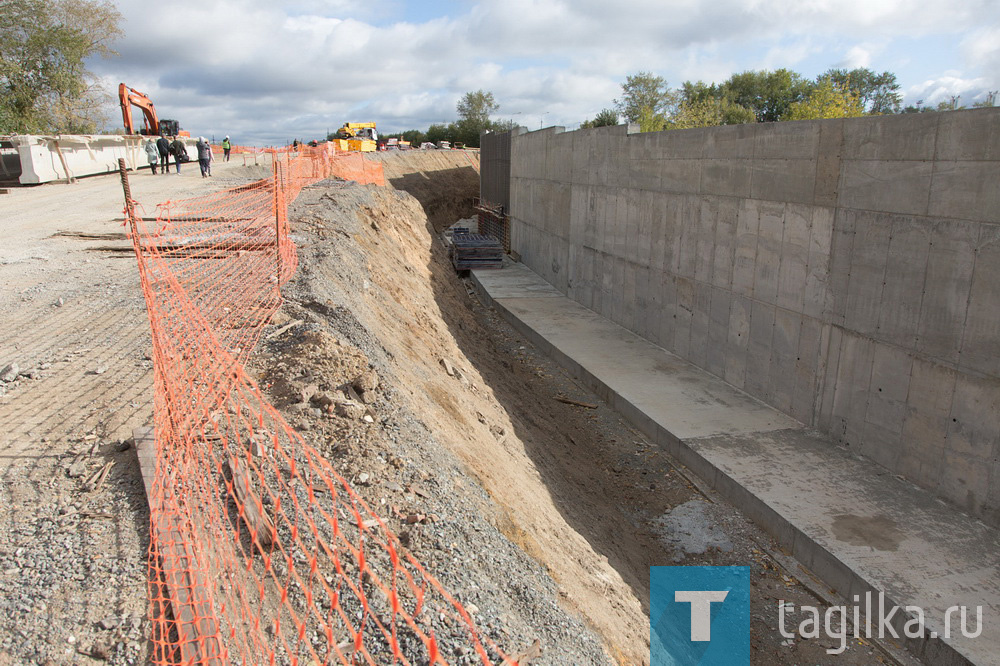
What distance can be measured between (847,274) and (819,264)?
1.66 feet

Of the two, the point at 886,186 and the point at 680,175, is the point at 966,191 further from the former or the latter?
the point at 680,175

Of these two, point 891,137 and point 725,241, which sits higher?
point 891,137

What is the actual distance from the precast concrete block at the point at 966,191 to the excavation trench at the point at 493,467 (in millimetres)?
4397

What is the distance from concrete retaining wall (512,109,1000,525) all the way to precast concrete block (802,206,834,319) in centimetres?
2

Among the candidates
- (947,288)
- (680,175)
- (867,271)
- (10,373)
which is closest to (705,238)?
(680,175)

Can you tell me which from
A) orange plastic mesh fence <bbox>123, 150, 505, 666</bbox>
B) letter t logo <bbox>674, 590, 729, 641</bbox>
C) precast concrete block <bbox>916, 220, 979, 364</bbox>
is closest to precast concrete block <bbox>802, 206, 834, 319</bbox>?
precast concrete block <bbox>916, 220, 979, 364</bbox>

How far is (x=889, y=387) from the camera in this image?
27.8 feet

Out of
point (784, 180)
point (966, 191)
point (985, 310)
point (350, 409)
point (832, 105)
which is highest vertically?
point (832, 105)

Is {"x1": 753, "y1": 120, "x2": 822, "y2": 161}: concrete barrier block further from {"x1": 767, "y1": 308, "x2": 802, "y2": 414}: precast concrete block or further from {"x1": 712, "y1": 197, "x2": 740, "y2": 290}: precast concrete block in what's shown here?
{"x1": 767, "y1": 308, "x2": 802, "y2": 414}: precast concrete block

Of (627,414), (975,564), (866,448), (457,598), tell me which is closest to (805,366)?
(866,448)

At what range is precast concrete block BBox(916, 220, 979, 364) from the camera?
7.47 meters

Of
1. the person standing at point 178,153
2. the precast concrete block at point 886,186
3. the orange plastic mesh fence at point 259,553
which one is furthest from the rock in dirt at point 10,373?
the person standing at point 178,153

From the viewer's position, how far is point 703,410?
10.6 metres

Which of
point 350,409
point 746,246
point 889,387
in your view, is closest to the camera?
point 350,409
